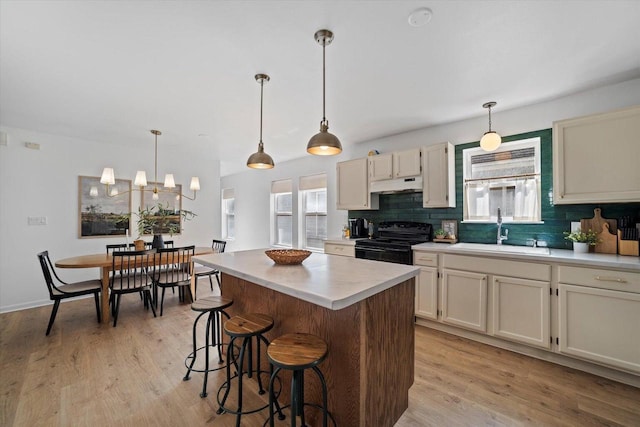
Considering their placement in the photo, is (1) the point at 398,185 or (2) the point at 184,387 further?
(1) the point at 398,185

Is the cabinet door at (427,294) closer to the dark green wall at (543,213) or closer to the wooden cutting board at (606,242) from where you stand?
the dark green wall at (543,213)

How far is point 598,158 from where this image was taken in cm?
238

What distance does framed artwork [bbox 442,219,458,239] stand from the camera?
3457mm

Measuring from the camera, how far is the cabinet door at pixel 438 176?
3291 mm

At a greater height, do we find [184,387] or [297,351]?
[297,351]

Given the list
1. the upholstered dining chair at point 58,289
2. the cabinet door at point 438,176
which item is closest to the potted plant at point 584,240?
the cabinet door at point 438,176

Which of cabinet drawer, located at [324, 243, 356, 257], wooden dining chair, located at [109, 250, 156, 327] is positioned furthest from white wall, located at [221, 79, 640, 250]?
wooden dining chair, located at [109, 250, 156, 327]

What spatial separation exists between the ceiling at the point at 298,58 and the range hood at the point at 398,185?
2.60 ft

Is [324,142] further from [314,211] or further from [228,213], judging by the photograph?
[228,213]

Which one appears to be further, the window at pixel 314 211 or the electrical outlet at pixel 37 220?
the window at pixel 314 211

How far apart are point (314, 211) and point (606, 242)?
398cm

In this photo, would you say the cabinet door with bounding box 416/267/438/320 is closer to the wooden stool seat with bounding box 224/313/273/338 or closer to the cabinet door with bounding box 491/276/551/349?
the cabinet door with bounding box 491/276/551/349

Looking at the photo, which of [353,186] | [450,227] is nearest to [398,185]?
[353,186]

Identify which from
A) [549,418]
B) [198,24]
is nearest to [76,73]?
[198,24]
